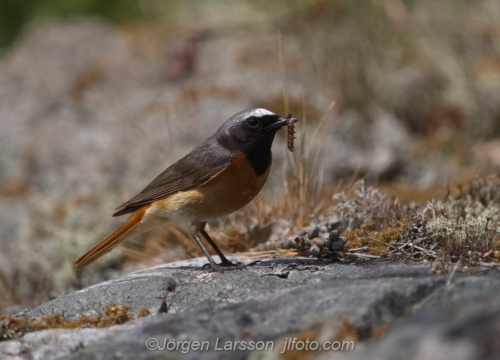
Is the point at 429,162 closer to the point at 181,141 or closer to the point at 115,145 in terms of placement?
the point at 181,141

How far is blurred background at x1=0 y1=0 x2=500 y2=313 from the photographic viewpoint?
8.83 m

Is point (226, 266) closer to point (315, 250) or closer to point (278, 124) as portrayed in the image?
point (315, 250)

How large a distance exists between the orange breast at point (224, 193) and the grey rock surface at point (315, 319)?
109 cm

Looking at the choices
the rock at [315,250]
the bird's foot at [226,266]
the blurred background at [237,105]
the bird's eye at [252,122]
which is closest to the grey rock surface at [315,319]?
Answer: the bird's foot at [226,266]

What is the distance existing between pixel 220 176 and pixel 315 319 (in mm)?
2105

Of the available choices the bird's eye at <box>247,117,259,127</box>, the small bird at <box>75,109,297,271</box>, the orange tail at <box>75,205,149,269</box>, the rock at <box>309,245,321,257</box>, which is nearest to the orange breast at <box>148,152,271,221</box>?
the small bird at <box>75,109,297,271</box>

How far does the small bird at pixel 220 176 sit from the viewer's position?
5219 mm

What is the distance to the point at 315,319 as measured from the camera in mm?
3314

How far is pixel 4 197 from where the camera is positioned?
1063 centimetres

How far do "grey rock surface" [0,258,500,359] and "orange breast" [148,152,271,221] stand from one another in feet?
3.58

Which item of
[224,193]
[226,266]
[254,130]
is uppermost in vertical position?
[254,130]

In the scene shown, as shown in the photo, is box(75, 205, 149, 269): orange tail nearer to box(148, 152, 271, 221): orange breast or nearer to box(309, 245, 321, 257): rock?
box(148, 152, 271, 221): orange breast

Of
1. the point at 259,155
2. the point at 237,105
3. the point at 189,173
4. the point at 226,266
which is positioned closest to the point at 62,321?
the point at 226,266

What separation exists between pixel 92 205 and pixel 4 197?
2.31 m
